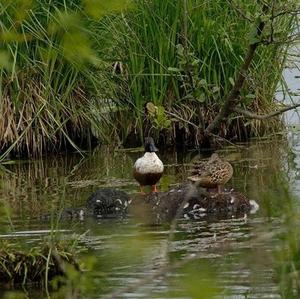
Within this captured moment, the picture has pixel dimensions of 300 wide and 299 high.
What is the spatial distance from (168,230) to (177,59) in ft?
17.8

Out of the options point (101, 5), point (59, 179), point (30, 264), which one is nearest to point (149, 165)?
point (59, 179)

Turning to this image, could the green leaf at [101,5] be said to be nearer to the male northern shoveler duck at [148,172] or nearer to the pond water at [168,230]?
the pond water at [168,230]

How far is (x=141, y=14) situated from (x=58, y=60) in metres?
1.12

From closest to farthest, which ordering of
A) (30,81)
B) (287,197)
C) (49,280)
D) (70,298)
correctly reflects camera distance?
1. (287,197)
2. (70,298)
3. (49,280)
4. (30,81)

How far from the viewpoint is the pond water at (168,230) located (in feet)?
13.4

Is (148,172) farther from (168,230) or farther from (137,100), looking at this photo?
(137,100)

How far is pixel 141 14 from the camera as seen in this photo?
1452 cm

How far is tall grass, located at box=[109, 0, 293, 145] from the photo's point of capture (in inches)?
567

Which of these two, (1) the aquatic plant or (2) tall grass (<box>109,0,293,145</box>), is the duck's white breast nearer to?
(2) tall grass (<box>109,0,293,145</box>)

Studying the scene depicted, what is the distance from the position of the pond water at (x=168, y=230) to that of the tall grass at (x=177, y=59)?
50 centimetres

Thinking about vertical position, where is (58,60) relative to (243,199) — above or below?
above

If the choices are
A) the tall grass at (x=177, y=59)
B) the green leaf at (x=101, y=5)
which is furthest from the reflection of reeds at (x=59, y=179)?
the green leaf at (x=101, y=5)

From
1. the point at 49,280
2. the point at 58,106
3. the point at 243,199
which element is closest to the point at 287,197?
the point at 49,280

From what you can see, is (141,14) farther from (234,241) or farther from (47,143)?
(234,241)
